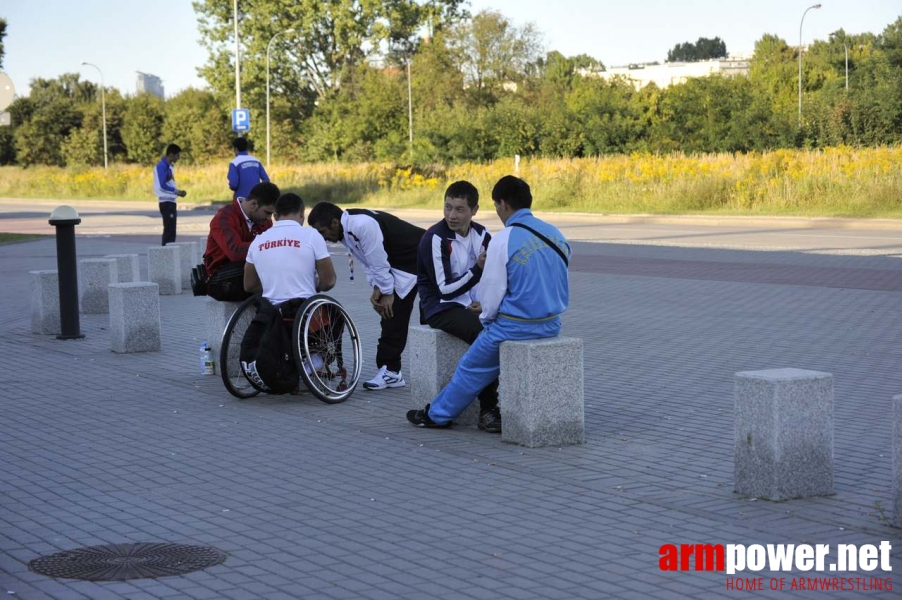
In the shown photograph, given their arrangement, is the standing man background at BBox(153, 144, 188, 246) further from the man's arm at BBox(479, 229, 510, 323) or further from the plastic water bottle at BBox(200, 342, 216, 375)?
the man's arm at BBox(479, 229, 510, 323)

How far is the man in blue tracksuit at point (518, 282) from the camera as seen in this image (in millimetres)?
7094

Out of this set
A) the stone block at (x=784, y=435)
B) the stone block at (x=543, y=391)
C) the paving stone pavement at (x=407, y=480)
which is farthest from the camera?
the stone block at (x=543, y=391)

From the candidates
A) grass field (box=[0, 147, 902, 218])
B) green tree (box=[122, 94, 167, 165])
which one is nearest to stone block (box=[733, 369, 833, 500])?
grass field (box=[0, 147, 902, 218])

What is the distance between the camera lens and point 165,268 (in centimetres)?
1570

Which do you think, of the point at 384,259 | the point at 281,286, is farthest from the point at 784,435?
the point at 281,286

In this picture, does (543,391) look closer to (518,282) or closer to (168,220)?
(518,282)

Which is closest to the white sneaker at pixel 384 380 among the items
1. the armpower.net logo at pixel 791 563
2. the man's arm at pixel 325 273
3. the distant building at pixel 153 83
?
Result: the man's arm at pixel 325 273

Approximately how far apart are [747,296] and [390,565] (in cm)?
1021

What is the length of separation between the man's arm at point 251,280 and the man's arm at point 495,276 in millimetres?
2350

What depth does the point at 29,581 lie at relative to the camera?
15.8ft

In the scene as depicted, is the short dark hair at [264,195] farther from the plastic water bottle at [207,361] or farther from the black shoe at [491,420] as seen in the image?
the black shoe at [491,420]

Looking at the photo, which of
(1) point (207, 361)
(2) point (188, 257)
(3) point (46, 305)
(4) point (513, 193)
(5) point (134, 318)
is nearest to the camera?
(4) point (513, 193)

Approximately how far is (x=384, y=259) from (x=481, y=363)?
5.87 ft

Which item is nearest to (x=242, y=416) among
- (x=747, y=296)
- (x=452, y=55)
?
(x=747, y=296)
